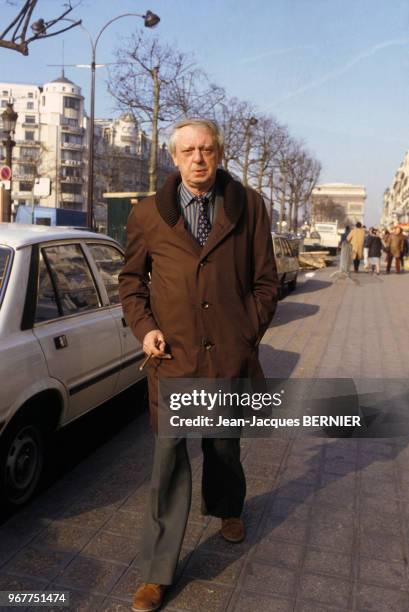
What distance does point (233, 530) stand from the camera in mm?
3191

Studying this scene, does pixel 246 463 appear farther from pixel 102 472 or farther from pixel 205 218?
pixel 205 218

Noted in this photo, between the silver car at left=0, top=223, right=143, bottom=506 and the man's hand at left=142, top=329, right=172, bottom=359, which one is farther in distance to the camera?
the silver car at left=0, top=223, right=143, bottom=506

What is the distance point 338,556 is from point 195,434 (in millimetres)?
1028

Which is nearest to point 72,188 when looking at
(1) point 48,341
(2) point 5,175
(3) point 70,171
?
(3) point 70,171

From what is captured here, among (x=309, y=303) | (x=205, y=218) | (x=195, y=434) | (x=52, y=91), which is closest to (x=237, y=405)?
(x=195, y=434)

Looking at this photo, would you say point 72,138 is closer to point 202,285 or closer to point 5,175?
point 5,175

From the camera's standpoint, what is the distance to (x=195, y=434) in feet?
9.04

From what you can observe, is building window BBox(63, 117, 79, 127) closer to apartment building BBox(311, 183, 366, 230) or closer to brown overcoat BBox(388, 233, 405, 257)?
apartment building BBox(311, 183, 366, 230)

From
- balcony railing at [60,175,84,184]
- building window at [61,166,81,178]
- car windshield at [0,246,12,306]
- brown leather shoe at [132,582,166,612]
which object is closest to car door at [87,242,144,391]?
car windshield at [0,246,12,306]

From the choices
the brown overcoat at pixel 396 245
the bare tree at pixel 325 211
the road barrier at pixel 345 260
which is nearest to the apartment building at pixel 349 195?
the bare tree at pixel 325 211

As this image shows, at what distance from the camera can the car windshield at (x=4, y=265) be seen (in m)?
3.53

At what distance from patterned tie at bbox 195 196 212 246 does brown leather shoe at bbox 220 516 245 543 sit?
144cm

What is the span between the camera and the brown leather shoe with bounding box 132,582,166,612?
8.58ft

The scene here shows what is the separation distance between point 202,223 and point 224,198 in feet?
0.47
